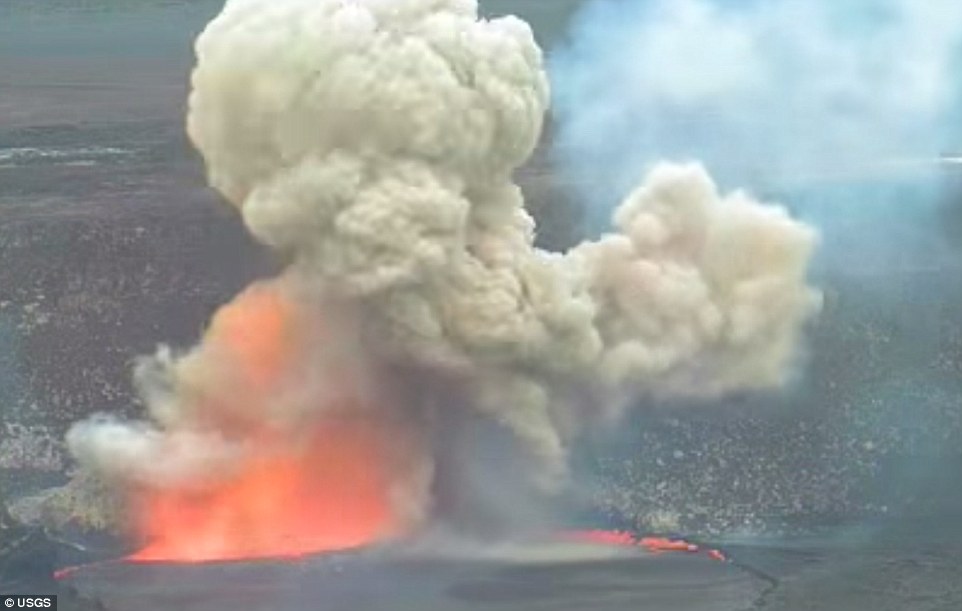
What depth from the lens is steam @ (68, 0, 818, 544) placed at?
28.8 m

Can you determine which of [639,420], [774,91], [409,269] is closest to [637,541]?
[639,420]

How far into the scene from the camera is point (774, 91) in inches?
1905

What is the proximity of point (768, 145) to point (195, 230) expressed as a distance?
17136 mm

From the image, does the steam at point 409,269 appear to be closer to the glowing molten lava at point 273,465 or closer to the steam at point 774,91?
the glowing molten lava at point 273,465

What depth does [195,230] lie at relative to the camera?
45.0 metres

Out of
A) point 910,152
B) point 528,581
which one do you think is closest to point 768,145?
point 910,152

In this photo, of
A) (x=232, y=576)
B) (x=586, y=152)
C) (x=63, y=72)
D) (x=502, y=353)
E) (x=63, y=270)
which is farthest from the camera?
(x=63, y=72)

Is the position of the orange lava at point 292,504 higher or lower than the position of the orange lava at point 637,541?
higher

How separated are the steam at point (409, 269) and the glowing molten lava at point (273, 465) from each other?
63 millimetres

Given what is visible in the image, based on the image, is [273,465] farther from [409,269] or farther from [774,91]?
[774,91]

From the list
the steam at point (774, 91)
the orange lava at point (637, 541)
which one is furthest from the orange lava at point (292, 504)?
the steam at point (774, 91)

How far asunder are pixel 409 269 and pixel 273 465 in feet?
16.4

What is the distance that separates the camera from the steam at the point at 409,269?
28844mm

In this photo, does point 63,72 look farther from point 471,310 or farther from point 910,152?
point 471,310
